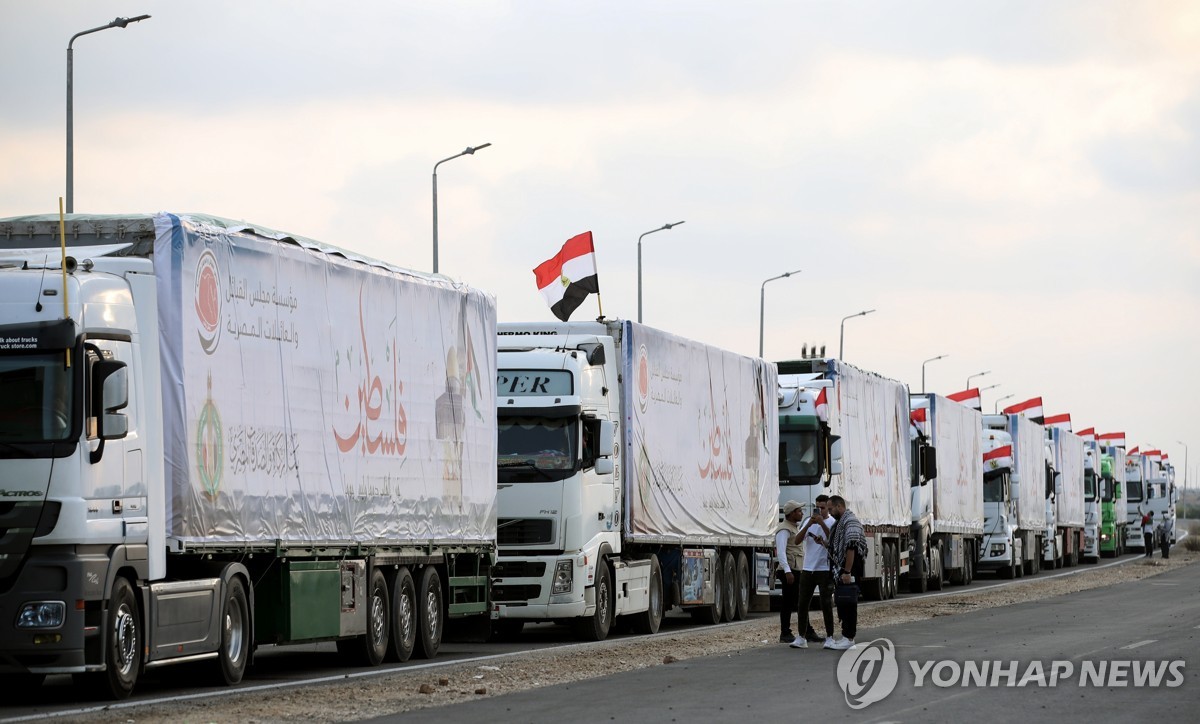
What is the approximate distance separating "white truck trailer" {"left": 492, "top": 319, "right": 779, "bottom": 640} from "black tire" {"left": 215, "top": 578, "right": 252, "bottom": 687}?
21.5ft

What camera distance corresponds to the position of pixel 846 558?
2117cm

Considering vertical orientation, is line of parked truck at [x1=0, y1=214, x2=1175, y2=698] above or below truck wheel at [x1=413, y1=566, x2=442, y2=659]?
above

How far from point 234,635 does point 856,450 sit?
66.1 feet

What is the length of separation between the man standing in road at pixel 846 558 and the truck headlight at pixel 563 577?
3.25m

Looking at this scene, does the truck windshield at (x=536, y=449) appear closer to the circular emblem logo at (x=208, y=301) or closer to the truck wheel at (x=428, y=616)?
the truck wheel at (x=428, y=616)

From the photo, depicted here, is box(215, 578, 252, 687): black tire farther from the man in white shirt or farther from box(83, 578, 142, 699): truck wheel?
the man in white shirt

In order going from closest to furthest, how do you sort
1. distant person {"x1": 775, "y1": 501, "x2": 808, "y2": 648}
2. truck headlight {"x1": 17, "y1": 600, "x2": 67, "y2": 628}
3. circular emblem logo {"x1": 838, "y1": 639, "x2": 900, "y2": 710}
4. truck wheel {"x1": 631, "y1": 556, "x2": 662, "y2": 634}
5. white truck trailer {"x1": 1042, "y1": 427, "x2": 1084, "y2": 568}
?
truck headlight {"x1": 17, "y1": 600, "x2": 67, "y2": 628}
circular emblem logo {"x1": 838, "y1": 639, "x2": 900, "y2": 710}
distant person {"x1": 775, "y1": 501, "x2": 808, "y2": 648}
truck wheel {"x1": 631, "y1": 556, "x2": 662, "y2": 634}
white truck trailer {"x1": 1042, "y1": 427, "x2": 1084, "y2": 568}

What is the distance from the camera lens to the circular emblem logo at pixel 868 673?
1593 cm

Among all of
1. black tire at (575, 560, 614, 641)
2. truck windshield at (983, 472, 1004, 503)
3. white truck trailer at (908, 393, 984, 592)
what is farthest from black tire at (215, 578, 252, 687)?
truck windshield at (983, 472, 1004, 503)

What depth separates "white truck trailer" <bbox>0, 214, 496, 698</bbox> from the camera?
48.9 ft

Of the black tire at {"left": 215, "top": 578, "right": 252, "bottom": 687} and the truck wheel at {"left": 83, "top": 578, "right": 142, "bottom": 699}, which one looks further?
the black tire at {"left": 215, "top": 578, "right": 252, "bottom": 687}

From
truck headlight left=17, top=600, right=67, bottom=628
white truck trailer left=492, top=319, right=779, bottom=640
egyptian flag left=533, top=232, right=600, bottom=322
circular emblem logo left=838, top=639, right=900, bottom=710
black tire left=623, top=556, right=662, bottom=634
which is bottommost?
circular emblem logo left=838, top=639, right=900, bottom=710

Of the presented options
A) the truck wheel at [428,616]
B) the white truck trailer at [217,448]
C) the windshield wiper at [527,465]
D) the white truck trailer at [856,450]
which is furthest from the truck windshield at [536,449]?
the white truck trailer at [856,450]

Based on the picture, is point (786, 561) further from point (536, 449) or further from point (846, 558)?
point (536, 449)
